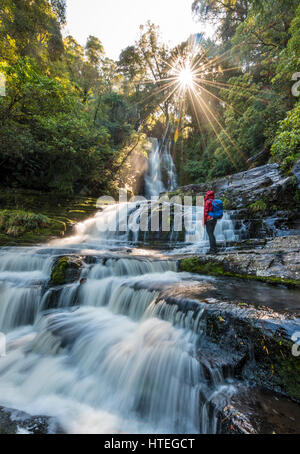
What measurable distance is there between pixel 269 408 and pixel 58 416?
78.4 inches

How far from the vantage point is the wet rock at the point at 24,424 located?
180 cm

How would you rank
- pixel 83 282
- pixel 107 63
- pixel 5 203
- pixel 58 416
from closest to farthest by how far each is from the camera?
pixel 58 416 → pixel 83 282 → pixel 5 203 → pixel 107 63

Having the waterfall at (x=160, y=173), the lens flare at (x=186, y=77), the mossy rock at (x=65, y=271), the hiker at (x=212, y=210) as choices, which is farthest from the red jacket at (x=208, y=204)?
the lens flare at (x=186, y=77)

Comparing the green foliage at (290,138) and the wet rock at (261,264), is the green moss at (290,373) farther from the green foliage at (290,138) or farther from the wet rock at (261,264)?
the green foliage at (290,138)

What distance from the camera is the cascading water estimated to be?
203cm

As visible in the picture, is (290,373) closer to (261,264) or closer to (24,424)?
(24,424)

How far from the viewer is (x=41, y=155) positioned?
37.5 feet

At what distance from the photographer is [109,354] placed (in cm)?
277

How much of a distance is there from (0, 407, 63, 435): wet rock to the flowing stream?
9cm

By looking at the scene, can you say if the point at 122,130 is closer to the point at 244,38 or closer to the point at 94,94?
the point at 94,94

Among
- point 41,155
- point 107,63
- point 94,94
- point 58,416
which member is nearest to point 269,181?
point 58,416

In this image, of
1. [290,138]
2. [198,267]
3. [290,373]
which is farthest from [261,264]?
[290,138]

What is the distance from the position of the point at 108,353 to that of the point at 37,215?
23.8 ft

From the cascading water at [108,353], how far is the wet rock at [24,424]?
0.09m
